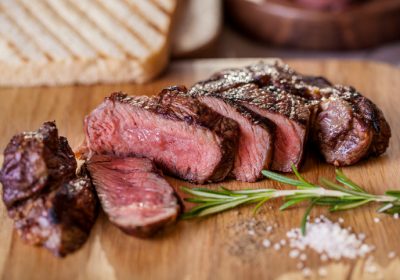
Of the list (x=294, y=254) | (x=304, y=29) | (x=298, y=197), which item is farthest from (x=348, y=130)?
(x=304, y=29)

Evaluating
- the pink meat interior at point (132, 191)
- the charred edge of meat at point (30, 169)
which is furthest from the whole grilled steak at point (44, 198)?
the pink meat interior at point (132, 191)

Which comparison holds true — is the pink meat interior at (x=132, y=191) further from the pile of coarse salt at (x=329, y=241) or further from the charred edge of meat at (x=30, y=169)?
the pile of coarse salt at (x=329, y=241)

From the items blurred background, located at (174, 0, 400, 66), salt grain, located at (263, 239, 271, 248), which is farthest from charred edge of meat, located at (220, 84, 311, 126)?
blurred background, located at (174, 0, 400, 66)

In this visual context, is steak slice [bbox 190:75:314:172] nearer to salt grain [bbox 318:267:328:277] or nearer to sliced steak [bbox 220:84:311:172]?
sliced steak [bbox 220:84:311:172]

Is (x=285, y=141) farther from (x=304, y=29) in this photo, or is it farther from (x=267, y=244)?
(x=304, y=29)

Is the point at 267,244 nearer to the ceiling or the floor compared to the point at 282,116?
nearer to the floor
